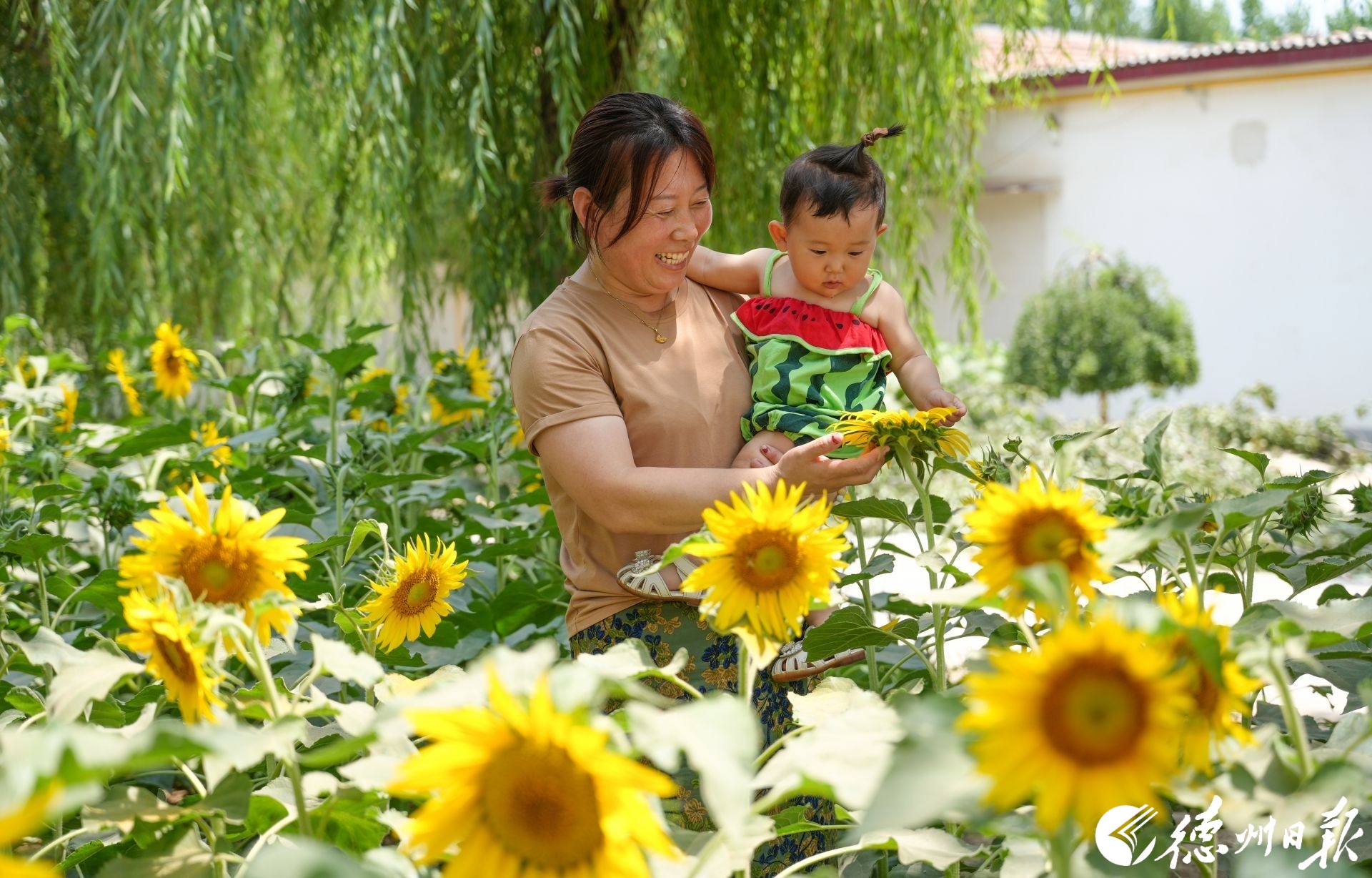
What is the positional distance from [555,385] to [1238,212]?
11.9 meters

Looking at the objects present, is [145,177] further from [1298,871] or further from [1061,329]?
[1061,329]

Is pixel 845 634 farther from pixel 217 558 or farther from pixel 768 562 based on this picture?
pixel 217 558

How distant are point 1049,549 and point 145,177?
3.45 meters

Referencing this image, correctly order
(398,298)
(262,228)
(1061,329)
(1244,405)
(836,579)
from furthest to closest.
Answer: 1. (1061,329)
2. (1244,405)
3. (262,228)
4. (398,298)
5. (836,579)

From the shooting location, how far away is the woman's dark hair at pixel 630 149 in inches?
66.5

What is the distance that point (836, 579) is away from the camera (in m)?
1.06

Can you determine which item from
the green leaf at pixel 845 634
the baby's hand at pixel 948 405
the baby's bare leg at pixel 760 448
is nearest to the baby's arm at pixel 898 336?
the baby's hand at pixel 948 405

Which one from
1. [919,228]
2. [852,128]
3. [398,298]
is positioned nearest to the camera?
[852,128]

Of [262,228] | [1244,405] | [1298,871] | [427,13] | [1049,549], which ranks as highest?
[427,13]

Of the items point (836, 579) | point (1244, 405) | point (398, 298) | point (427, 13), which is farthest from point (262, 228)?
point (1244, 405)

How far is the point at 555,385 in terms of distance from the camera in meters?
1.67

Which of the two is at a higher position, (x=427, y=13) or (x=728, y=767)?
(x=427, y=13)

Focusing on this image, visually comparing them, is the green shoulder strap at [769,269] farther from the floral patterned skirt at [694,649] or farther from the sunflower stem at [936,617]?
the sunflower stem at [936,617]

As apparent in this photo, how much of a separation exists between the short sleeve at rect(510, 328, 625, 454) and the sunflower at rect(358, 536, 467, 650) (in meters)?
0.31
